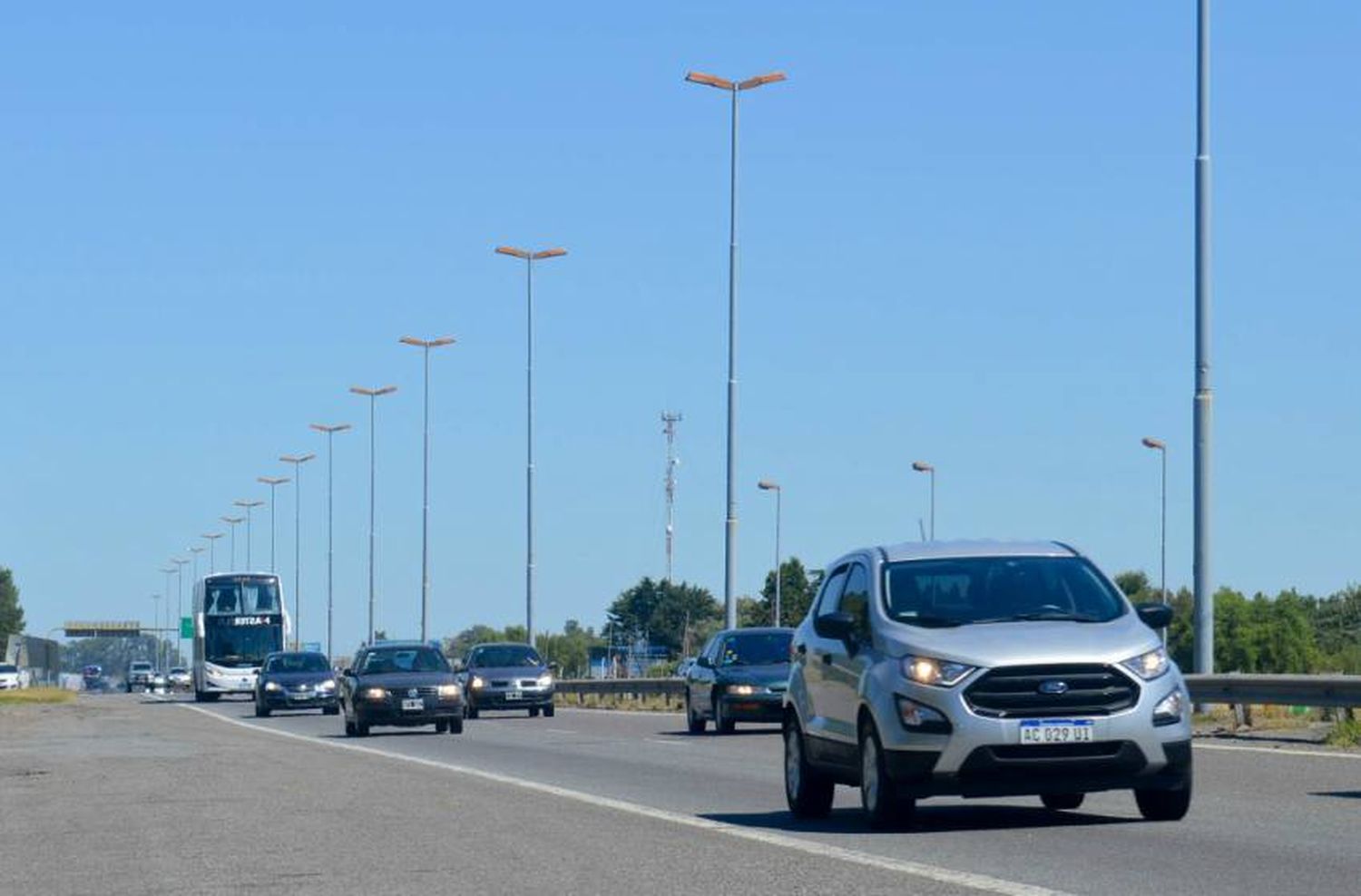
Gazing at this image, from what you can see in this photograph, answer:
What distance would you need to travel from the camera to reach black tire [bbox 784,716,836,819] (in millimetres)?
17312

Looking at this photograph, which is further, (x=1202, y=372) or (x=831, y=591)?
(x=1202, y=372)

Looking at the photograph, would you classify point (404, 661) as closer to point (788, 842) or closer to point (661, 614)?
point (788, 842)

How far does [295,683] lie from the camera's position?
183 ft

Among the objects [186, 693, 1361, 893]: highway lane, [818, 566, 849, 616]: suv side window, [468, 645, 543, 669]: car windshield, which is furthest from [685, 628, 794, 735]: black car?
[818, 566, 849, 616]: suv side window

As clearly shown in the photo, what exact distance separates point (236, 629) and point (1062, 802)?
203 feet

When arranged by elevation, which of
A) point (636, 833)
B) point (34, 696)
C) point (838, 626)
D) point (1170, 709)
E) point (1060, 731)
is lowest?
point (34, 696)

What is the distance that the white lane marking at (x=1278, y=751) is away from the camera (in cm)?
2427

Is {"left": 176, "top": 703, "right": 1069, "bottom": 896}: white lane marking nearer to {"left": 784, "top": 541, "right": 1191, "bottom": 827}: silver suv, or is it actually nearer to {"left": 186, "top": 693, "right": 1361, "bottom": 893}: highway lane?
{"left": 186, "top": 693, "right": 1361, "bottom": 893}: highway lane

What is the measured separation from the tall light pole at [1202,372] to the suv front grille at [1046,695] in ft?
47.3

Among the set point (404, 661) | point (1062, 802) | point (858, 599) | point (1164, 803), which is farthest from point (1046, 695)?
point (404, 661)

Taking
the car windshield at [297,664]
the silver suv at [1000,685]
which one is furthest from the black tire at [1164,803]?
the car windshield at [297,664]

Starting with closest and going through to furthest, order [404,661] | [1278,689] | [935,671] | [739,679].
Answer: [935,671] < [1278,689] < [739,679] < [404,661]

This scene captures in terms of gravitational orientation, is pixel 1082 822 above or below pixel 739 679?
above

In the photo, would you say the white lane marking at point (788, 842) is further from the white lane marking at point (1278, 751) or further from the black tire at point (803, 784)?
the white lane marking at point (1278, 751)
